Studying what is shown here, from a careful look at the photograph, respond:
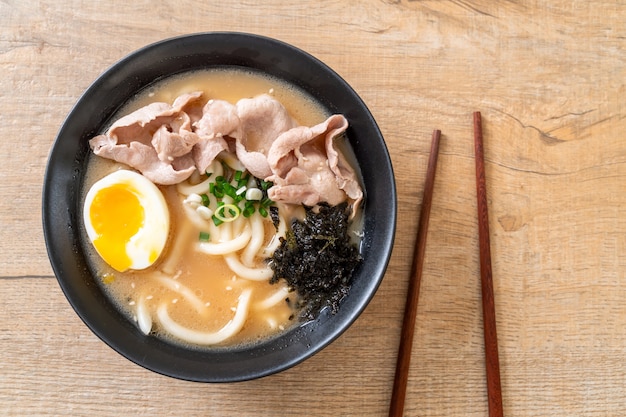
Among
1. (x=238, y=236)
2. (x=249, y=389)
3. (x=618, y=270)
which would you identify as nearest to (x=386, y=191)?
(x=238, y=236)

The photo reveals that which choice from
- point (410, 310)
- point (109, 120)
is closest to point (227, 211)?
point (109, 120)

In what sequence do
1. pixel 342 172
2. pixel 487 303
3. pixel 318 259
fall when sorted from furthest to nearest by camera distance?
pixel 487 303
pixel 342 172
pixel 318 259

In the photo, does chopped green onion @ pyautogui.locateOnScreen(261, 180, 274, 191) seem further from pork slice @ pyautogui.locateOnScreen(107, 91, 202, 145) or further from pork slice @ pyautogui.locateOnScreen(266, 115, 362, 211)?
pork slice @ pyautogui.locateOnScreen(107, 91, 202, 145)

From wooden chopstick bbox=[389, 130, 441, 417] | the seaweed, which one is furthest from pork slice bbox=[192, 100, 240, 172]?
wooden chopstick bbox=[389, 130, 441, 417]

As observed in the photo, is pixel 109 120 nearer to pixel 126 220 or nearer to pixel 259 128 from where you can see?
pixel 126 220

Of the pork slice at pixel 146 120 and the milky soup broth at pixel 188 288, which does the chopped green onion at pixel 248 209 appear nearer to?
the milky soup broth at pixel 188 288

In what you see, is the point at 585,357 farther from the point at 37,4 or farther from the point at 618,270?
the point at 37,4

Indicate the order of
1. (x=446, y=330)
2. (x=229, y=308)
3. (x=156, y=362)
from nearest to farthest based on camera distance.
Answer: (x=156, y=362)
(x=229, y=308)
(x=446, y=330)
